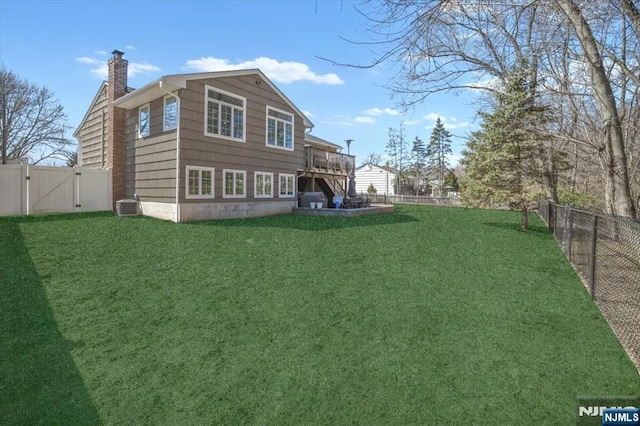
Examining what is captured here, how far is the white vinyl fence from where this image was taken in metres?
11.2

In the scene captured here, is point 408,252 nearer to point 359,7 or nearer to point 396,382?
point 396,382

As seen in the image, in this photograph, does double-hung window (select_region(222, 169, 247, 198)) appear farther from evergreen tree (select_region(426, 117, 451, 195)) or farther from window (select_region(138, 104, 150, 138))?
evergreen tree (select_region(426, 117, 451, 195))

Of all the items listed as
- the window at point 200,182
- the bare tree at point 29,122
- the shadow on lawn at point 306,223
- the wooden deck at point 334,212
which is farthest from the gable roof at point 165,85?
the bare tree at point 29,122

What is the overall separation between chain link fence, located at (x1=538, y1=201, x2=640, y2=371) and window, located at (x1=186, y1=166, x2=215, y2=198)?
10467 mm

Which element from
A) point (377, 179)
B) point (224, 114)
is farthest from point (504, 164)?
point (377, 179)

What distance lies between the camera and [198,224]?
1088 centimetres

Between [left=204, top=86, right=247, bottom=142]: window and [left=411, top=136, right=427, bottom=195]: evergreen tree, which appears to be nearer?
[left=204, top=86, right=247, bottom=142]: window

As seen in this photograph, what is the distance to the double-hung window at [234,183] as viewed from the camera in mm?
12772

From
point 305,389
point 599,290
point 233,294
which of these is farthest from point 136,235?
point 599,290

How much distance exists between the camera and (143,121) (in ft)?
42.8

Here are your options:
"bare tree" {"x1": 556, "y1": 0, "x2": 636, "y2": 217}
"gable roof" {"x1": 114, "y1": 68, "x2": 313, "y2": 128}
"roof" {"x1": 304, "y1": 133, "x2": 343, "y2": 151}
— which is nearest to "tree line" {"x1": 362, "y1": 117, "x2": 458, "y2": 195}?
"roof" {"x1": 304, "y1": 133, "x2": 343, "y2": 151}

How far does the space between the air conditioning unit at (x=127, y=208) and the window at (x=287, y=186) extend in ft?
18.8

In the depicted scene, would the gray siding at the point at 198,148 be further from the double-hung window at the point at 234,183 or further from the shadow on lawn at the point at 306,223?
the shadow on lawn at the point at 306,223

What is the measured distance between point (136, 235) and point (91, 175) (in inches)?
237
